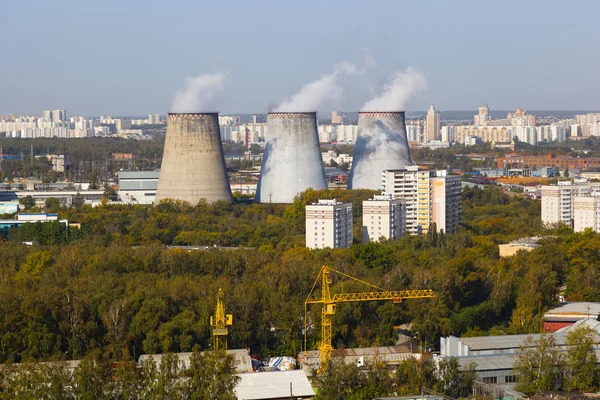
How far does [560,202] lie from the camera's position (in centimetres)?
3005

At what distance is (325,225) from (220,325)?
29.1 feet

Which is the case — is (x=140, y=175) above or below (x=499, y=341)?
above

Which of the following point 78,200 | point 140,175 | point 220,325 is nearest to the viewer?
point 220,325

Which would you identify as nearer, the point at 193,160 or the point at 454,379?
the point at 454,379

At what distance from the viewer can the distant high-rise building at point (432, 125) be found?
85.7 m

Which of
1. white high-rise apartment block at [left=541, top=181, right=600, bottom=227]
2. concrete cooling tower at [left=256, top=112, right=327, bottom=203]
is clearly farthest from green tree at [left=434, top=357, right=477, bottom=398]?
white high-rise apartment block at [left=541, top=181, right=600, bottom=227]

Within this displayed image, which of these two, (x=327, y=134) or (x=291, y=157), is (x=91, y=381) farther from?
(x=327, y=134)

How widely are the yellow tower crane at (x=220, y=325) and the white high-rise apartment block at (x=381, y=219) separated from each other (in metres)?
9.99

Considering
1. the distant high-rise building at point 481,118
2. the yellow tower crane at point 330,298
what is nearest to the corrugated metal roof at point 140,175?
the yellow tower crane at point 330,298

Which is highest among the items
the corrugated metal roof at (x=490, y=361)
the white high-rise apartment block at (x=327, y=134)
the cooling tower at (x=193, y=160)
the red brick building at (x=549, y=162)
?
the white high-rise apartment block at (x=327, y=134)

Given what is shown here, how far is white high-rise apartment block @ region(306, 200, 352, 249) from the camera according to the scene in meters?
24.9

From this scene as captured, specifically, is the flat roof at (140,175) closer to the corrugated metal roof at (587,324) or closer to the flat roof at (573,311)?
the flat roof at (573,311)

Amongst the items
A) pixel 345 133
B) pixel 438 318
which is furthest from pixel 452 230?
pixel 345 133

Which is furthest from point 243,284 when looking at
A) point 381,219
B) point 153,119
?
point 153,119
